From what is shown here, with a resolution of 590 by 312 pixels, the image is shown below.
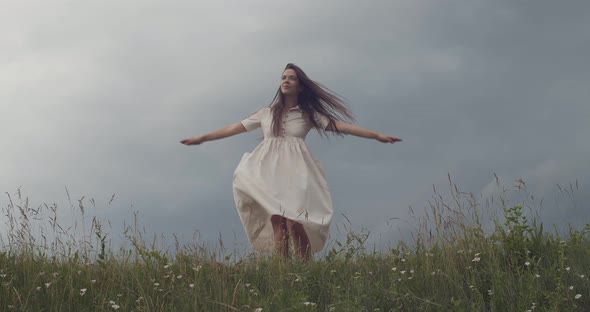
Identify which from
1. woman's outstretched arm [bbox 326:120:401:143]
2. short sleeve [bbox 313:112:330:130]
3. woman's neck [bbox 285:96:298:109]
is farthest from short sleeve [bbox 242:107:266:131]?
woman's outstretched arm [bbox 326:120:401:143]

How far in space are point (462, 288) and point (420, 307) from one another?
0.63m

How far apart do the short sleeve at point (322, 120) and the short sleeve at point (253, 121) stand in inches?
28.9

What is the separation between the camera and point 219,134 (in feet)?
30.1

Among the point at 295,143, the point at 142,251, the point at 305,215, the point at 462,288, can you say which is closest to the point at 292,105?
the point at 295,143

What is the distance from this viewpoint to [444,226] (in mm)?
7551

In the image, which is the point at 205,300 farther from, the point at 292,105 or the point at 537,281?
the point at 292,105

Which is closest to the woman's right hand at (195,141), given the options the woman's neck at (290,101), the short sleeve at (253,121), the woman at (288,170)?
the woman at (288,170)

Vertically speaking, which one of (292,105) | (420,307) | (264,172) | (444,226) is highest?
(292,105)

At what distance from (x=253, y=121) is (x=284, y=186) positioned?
1158 millimetres

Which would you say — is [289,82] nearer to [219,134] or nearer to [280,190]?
[219,134]

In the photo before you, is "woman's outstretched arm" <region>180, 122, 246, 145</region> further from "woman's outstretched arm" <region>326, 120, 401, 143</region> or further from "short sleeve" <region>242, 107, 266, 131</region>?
"woman's outstretched arm" <region>326, 120, 401, 143</region>

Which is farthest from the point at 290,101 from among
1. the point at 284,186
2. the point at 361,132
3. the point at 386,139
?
the point at 386,139

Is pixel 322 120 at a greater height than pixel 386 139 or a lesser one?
greater

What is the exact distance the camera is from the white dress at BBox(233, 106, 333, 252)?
823 cm
